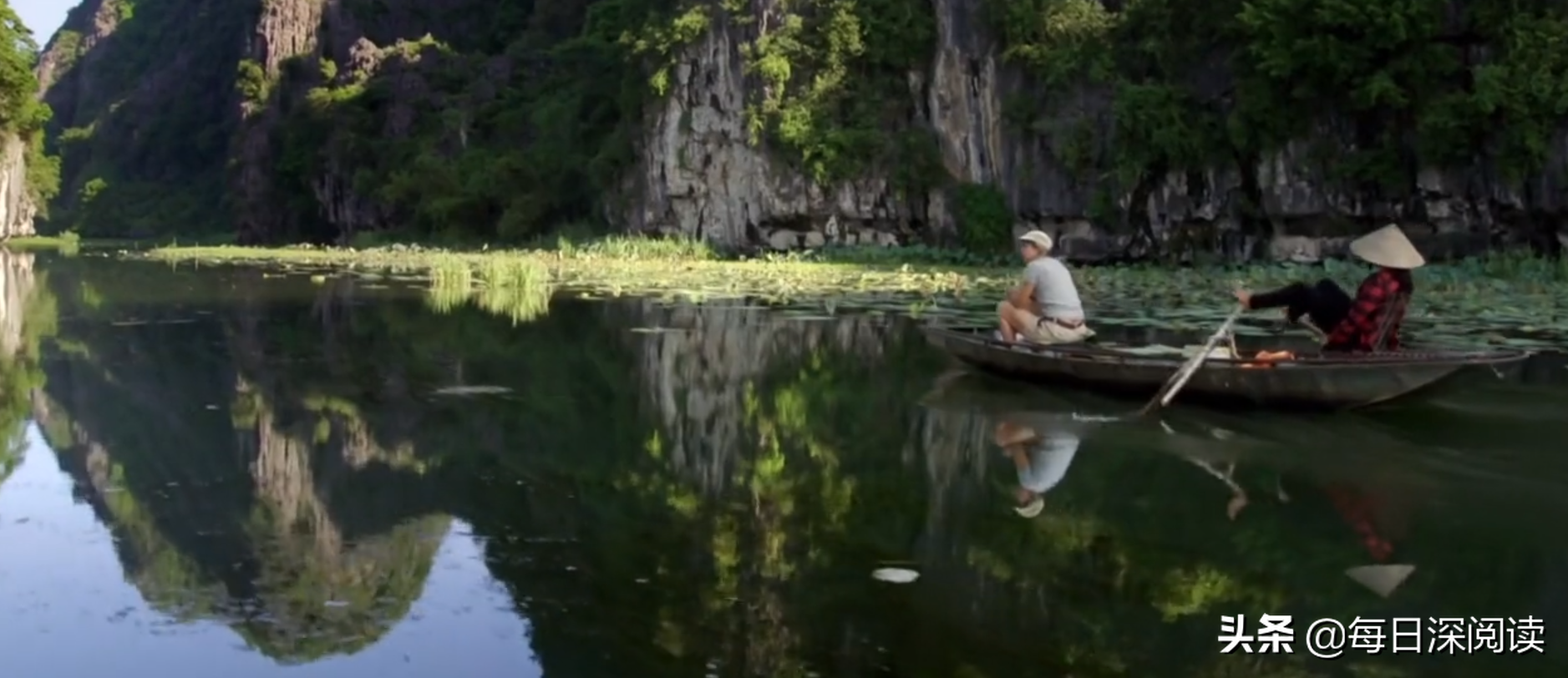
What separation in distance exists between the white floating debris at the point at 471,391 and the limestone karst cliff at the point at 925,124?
56.5ft

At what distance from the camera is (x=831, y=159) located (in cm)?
3222

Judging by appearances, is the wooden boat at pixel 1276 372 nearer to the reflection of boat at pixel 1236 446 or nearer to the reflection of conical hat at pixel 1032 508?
the reflection of boat at pixel 1236 446

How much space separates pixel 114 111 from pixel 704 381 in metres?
84.5

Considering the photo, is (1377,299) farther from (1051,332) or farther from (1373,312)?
(1051,332)

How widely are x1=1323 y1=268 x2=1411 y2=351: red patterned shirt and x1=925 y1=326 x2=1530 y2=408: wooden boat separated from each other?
0.31m

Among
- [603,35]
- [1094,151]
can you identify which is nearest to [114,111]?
[603,35]

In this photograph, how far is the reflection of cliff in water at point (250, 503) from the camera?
→ 460 centimetres

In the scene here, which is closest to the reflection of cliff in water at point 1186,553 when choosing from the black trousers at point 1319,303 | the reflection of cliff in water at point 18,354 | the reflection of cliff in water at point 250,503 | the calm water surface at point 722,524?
the calm water surface at point 722,524

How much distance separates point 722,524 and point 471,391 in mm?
4216

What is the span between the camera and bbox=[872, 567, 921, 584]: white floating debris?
4.84 meters

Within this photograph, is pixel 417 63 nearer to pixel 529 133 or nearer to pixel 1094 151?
pixel 529 133

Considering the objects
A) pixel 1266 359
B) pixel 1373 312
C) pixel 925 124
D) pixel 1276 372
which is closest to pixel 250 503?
pixel 1276 372

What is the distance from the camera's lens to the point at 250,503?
6.02 metres

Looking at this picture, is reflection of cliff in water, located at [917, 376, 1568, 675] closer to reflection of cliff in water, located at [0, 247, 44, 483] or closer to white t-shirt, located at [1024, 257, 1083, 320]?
white t-shirt, located at [1024, 257, 1083, 320]
